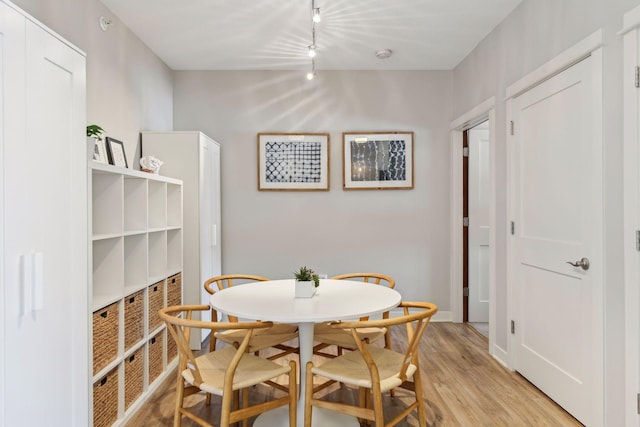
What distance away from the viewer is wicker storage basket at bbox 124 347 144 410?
233cm

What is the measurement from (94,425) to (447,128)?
3.86 meters

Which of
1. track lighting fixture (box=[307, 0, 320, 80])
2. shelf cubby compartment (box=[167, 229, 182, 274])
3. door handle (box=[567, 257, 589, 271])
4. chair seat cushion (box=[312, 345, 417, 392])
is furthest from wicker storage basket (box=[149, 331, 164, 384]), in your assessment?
door handle (box=[567, 257, 589, 271])

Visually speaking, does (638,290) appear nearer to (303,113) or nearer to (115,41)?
(303,113)

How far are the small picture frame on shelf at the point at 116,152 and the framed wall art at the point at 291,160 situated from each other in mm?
1439

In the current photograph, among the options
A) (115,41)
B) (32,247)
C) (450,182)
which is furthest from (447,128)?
(32,247)

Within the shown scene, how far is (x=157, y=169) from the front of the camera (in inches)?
125

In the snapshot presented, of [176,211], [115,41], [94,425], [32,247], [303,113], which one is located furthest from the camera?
[303,113]

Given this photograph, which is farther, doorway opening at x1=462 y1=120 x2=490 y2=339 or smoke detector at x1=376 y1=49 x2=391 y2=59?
doorway opening at x1=462 y1=120 x2=490 y2=339

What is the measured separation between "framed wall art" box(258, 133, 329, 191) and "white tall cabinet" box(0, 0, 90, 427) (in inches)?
94.8

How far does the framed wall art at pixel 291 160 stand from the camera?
4.22 meters

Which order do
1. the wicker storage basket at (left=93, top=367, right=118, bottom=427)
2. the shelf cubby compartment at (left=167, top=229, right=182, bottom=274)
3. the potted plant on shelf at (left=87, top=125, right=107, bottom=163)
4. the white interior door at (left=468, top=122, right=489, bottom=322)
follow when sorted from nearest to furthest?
the wicker storage basket at (left=93, top=367, right=118, bottom=427) → the potted plant on shelf at (left=87, top=125, right=107, bottom=163) → the shelf cubby compartment at (left=167, top=229, right=182, bottom=274) → the white interior door at (left=468, top=122, right=489, bottom=322)

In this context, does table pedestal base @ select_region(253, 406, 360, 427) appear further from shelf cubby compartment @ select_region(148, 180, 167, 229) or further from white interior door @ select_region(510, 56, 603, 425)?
shelf cubby compartment @ select_region(148, 180, 167, 229)

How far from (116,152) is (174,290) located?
43.5 inches

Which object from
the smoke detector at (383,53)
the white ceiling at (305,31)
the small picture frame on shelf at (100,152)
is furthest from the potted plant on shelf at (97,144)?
the smoke detector at (383,53)
